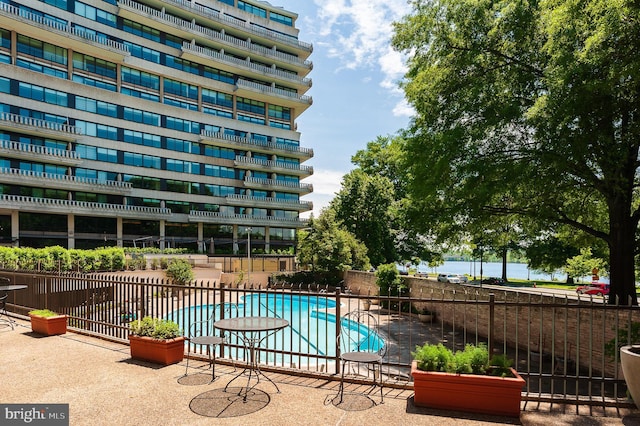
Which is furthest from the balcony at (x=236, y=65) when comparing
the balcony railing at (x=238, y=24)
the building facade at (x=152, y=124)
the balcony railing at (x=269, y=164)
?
the balcony railing at (x=269, y=164)

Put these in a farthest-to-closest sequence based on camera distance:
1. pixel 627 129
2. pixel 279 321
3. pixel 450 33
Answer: pixel 450 33 < pixel 627 129 < pixel 279 321

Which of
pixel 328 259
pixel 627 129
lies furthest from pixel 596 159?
pixel 328 259

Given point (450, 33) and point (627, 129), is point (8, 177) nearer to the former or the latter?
point (450, 33)

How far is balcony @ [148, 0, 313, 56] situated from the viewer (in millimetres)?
47625

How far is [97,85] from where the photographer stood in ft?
142

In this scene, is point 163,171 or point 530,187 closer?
point 530,187

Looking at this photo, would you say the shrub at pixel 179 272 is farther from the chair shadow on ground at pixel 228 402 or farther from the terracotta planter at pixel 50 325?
the chair shadow on ground at pixel 228 402

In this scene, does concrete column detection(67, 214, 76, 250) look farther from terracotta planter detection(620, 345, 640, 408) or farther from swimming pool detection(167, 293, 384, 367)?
terracotta planter detection(620, 345, 640, 408)

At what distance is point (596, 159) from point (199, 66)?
48.9 m

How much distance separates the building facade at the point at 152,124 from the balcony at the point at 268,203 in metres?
0.17

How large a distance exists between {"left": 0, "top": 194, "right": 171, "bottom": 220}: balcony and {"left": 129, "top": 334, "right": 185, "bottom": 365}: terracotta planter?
122 ft

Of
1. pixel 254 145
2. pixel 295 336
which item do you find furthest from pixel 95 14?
pixel 295 336

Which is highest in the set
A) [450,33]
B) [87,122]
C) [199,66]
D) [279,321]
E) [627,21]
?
[199,66]

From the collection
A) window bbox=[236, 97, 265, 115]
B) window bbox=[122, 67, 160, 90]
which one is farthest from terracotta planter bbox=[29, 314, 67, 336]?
window bbox=[236, 97, 265, 115]
